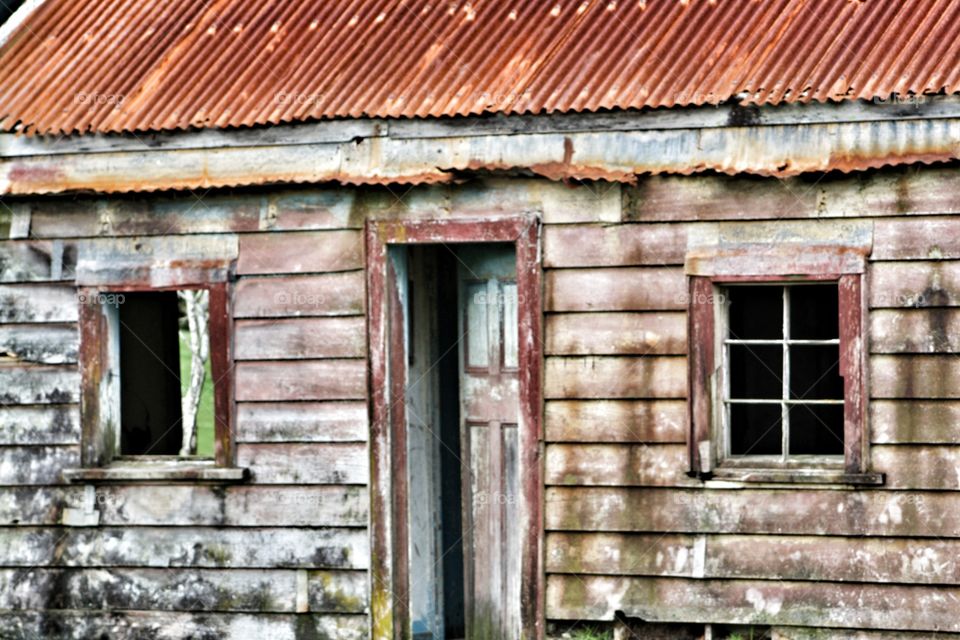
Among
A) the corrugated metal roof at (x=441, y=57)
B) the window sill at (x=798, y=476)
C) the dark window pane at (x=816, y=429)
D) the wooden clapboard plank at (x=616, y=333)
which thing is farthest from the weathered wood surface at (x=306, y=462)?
the dark window pane at (x=816, y=429)

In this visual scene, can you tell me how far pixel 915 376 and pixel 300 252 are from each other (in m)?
3.44

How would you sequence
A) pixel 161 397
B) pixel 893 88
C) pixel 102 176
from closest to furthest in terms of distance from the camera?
pixel 893 88
pixel 102 176
pixel 161 397

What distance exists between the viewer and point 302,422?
9438mm

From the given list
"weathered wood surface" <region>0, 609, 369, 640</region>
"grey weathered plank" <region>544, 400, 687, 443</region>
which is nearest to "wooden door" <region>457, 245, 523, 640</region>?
"grey weathered plank" <region>544, 400, 687, 443</region>

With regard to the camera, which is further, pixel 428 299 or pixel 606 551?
pixel 428 299

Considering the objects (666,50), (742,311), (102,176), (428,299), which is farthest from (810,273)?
(102,176)

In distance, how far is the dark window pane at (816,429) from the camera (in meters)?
8.95

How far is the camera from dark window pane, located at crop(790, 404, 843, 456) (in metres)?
8.95

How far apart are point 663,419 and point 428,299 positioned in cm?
188

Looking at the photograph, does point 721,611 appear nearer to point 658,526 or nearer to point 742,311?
point 658,526

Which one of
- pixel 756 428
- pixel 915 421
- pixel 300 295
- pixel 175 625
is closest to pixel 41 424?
pixel 175 625

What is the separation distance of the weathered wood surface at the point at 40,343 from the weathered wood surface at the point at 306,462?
48.3 inches

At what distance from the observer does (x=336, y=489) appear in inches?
369

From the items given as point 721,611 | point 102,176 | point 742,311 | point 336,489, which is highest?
point 102,176
